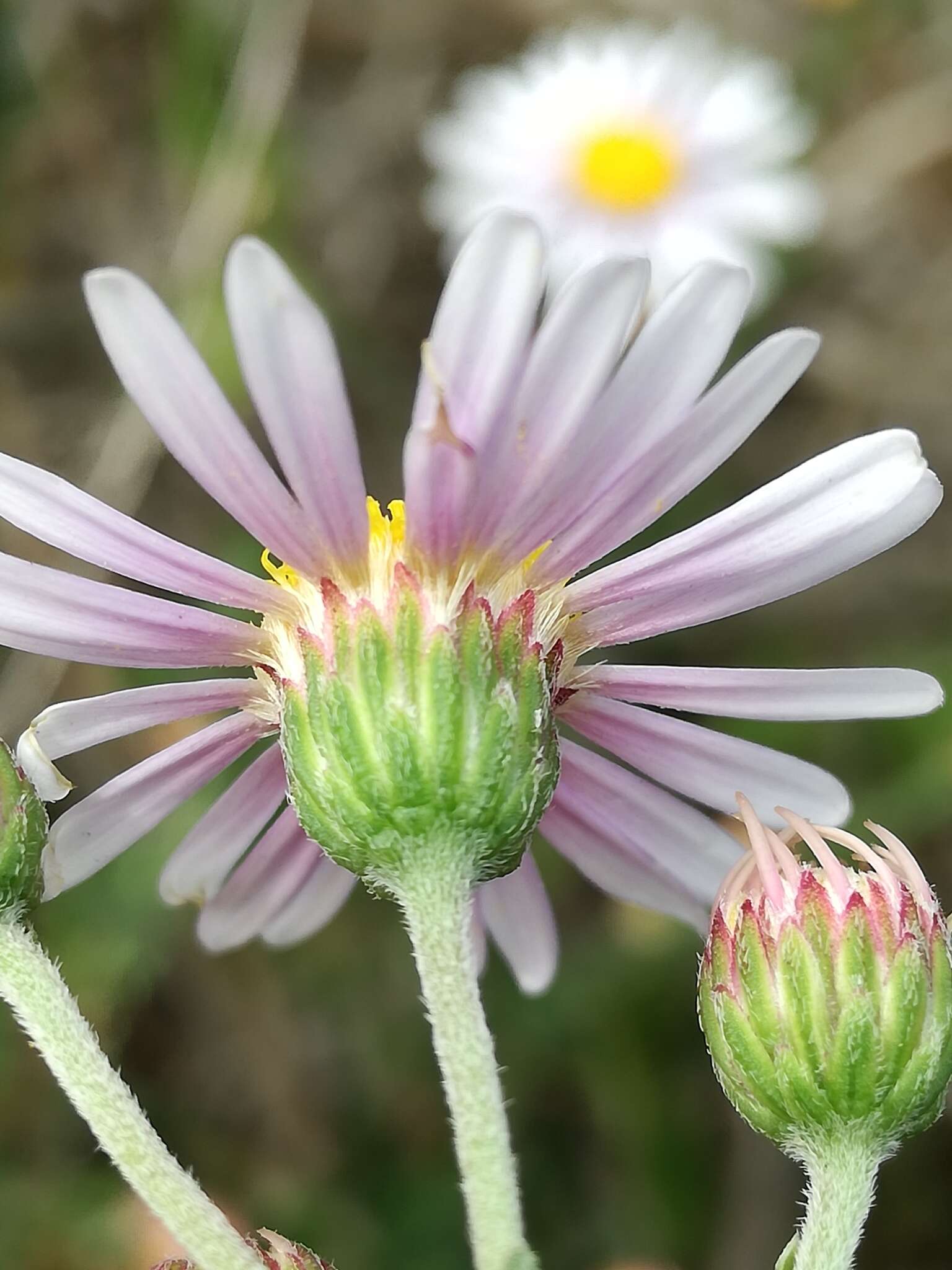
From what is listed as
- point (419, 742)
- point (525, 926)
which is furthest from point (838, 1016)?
point (525, 926)

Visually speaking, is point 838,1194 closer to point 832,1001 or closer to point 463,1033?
point 832,1001

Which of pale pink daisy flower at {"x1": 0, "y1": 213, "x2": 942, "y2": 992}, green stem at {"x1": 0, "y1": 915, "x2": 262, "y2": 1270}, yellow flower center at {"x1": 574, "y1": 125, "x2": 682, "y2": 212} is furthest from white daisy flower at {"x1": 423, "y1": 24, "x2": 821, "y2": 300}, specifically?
green stem at {"x1": 0, "y1": 915, "x2": 262, "y2": 1270}

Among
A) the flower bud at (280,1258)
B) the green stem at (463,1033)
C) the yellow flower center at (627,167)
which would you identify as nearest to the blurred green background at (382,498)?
the yellow flower center at (627,167)

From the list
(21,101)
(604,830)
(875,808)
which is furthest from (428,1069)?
(21,101)

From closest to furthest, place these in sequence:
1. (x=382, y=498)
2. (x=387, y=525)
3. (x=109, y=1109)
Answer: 1. (x=109, y=1109)
2. (x=387, y=525)
3. (x=382, y=498)

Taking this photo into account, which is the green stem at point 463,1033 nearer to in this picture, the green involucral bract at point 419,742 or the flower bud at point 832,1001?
the green involucral bract at point 419,742

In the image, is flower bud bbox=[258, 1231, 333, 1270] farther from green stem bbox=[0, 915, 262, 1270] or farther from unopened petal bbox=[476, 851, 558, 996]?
unopened petal bbox=[476, 851, 558, 996]
